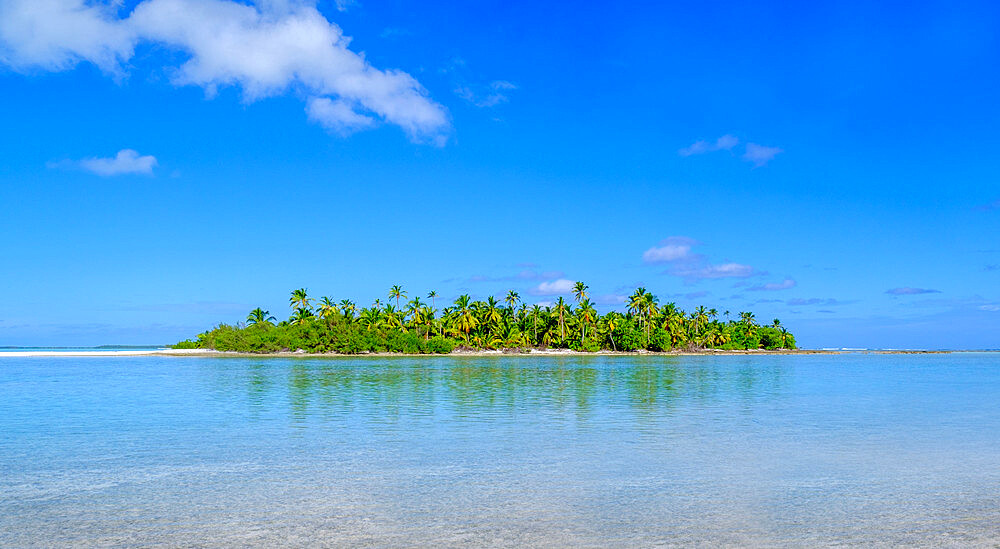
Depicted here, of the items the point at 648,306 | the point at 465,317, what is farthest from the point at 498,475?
the point at 648,306

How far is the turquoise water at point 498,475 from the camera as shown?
32.1 feet

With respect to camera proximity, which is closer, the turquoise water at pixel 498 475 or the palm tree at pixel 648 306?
the turquoise water at pixel 498 475

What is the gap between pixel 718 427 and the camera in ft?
71.9

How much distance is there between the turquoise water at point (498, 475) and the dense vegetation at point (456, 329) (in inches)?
3627

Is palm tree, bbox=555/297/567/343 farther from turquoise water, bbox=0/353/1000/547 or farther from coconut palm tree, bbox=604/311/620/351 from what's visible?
turquoise water, bbox=0/353/1000/547

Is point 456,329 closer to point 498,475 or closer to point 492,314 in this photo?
point 492,314

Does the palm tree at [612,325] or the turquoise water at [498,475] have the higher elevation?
the palm tree at [612,325]

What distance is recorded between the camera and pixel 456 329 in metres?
129

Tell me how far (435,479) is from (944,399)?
3273 cm

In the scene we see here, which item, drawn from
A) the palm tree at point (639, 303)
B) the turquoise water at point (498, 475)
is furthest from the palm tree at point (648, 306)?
the turquoise water at point (498, 475)

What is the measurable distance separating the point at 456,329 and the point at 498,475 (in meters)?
116

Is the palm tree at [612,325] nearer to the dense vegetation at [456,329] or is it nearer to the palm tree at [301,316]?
the dense vegetation at [456,329]

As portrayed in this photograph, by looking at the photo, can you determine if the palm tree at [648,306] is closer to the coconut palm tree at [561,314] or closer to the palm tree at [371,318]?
the coconut palm tree at [561,314]

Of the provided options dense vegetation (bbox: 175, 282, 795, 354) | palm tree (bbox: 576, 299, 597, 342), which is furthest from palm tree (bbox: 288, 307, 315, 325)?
palm tree (bbox: 576, 299, 597, 342)
